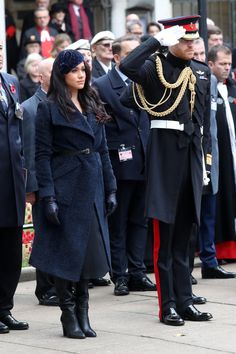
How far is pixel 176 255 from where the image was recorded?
368 inches

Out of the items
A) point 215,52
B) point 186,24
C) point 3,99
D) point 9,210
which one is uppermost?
point 186,24

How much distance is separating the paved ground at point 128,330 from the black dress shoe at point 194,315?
63 mm

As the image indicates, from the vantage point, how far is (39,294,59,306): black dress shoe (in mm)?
10289

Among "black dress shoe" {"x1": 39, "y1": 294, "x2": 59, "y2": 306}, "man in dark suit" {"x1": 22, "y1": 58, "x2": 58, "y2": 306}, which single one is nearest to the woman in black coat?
"man in dark suit" {"x1": 22, "y1": 58, "x2": 58, "y2": 306}

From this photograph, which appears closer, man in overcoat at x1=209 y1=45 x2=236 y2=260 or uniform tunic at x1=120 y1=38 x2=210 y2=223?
uniform tunic at x1=120 y1=38 x2=210 y2=223

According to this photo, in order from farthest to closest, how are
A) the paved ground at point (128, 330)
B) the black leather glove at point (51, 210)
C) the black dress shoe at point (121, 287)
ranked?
the black dress shoe at point (121, 287) → the black leather glove at point (51, 210) → the paved ground at point (128, 330)

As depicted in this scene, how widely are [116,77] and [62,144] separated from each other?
93.8 inches

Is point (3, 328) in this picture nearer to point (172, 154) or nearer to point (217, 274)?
point (172, 154)

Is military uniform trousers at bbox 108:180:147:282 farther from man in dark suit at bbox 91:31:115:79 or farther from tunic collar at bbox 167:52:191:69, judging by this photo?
tunic collar at bbox 167:52:191:69

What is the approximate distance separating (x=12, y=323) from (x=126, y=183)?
2.27 m

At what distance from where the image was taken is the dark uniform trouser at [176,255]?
30.3 ft

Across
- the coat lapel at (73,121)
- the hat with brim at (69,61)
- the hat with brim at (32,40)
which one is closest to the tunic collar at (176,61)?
the hat with brim at (69,61)

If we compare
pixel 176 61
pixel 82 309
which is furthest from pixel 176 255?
pixel 176 61

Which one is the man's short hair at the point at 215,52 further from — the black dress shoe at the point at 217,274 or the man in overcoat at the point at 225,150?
the black dress shoe at the point at 217,274
